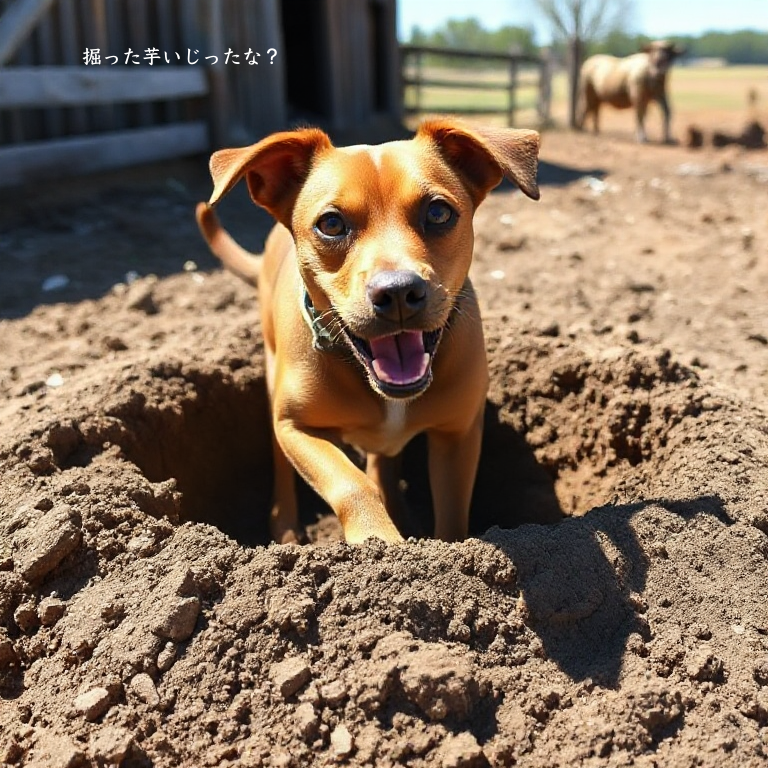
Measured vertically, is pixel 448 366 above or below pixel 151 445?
above

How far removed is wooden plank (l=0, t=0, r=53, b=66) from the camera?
25.2ft

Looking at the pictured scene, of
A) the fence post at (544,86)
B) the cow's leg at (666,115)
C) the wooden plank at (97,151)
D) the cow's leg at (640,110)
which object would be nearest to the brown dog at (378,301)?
the wooden plank at (97,151)

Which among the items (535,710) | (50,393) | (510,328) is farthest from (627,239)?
(535,710)

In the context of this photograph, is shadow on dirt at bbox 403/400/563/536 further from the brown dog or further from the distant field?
the distant field

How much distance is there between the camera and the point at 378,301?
9.29 feet

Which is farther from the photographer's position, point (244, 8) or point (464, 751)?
point (244, 8)

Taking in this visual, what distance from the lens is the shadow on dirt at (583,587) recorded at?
253 centimetres

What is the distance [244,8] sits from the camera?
11562mm

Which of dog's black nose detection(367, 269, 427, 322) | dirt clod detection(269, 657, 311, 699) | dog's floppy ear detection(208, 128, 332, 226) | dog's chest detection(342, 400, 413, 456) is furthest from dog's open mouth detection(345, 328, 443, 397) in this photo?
dirt clod detection(269, 657, 311, 699)

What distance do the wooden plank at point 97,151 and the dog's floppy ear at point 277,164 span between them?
5116 millimetres

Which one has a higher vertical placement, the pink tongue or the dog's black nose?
the dog's black nose

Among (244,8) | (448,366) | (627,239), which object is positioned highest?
(244,8)

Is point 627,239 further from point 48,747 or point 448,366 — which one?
point 48,747

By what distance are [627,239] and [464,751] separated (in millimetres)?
6834
